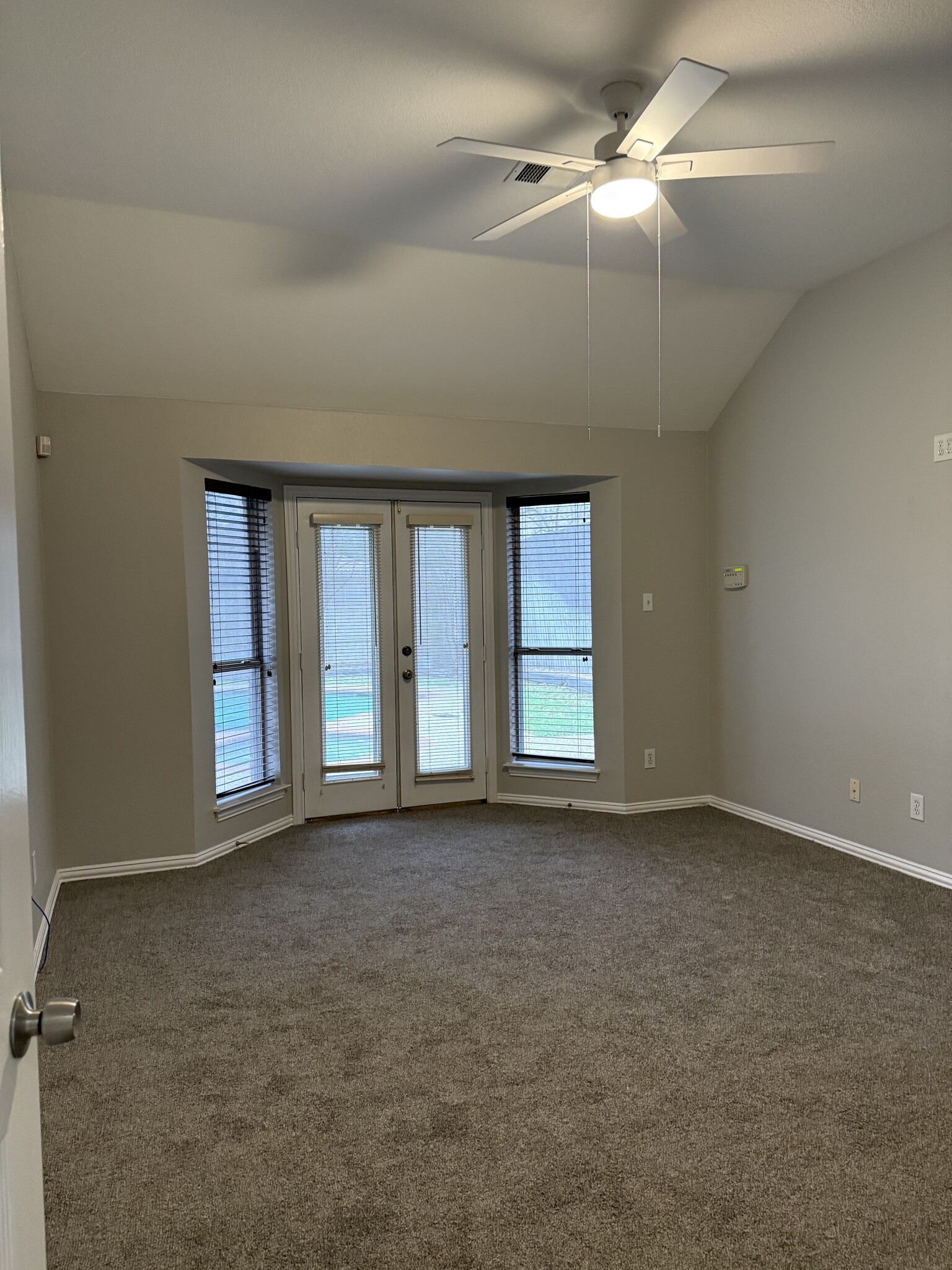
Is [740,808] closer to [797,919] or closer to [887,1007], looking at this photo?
[797,919]

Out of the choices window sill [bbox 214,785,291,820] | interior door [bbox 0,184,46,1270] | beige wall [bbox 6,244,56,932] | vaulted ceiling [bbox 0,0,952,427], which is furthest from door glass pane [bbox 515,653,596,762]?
interior door [bbox 0,184,46,1270]

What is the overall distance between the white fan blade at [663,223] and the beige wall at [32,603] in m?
2.49

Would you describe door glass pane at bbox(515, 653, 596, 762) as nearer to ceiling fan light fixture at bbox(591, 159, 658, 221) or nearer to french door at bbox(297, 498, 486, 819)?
french door at bbox(297, 498, 486, 819)

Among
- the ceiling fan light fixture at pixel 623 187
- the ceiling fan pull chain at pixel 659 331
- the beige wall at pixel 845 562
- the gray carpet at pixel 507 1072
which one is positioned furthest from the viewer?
the beige wall at pixel 845 562

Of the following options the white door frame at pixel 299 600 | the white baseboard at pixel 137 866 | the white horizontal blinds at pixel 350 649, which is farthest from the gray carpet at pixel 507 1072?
the white horizontal blinds at pixel 350 649

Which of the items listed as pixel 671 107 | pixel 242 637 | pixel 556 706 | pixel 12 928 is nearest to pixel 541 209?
pixel 671 107

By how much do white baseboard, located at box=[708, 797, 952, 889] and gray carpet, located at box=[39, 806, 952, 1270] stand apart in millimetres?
110

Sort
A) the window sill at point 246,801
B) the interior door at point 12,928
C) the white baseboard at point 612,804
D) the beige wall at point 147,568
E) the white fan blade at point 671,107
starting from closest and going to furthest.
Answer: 1. the interior door at point 12,928
2. the white fan blade at point 671,107
3. the beige wall at point 147,568
4. the window sill at point 246,801
5. the white baseboard at point 612,804

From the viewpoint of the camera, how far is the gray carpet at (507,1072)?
1892 mm

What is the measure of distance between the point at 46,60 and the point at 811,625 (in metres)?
4.10

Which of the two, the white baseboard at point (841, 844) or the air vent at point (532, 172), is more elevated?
the air vent at point (532, 172)

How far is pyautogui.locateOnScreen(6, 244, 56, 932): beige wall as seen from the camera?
141 inches

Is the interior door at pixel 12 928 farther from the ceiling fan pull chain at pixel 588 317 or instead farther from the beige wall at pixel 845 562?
the beige wall at pixel 845 562

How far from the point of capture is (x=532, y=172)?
9.57ft
